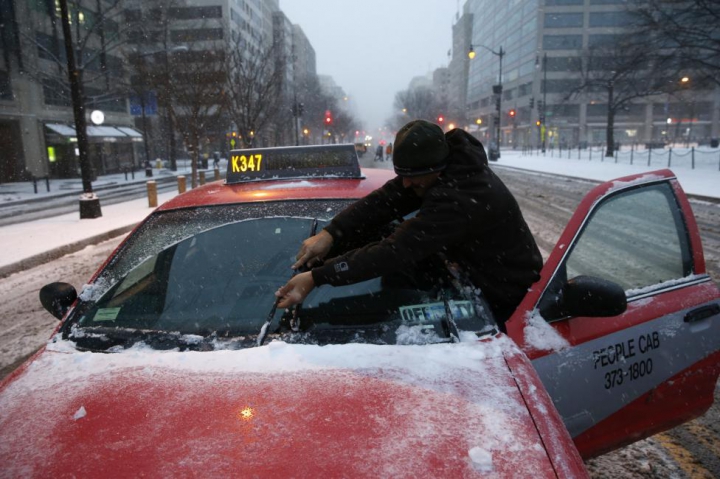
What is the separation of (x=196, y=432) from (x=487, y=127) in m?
106

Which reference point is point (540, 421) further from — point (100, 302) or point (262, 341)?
point (100, 302)

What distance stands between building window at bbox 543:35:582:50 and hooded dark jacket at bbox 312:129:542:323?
83.1m

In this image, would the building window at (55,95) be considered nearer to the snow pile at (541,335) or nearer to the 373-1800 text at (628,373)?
the snow pile at (541,335)

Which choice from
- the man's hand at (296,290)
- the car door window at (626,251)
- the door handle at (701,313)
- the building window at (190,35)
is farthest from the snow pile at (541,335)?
the building window at (190,35)

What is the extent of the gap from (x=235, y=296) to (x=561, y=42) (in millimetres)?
84430

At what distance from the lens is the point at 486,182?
6.65 ft

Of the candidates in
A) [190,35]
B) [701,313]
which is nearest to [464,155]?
[701,313]

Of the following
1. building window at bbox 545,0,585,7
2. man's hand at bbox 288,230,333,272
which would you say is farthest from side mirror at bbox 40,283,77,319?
building window at bbox 545,0,585,7

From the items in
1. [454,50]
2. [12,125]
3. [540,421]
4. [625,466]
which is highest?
[454,50]

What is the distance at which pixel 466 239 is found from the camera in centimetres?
205

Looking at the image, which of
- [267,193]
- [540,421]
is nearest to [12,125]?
[267,193]

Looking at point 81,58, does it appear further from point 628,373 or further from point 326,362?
point 628,373

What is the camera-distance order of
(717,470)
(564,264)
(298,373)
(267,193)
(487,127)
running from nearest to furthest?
(298,373) < (564,264) < (717,470) < (267,193) < (487,127)

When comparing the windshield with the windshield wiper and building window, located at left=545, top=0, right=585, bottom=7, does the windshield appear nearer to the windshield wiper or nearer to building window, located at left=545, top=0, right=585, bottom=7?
the windshield wiper
